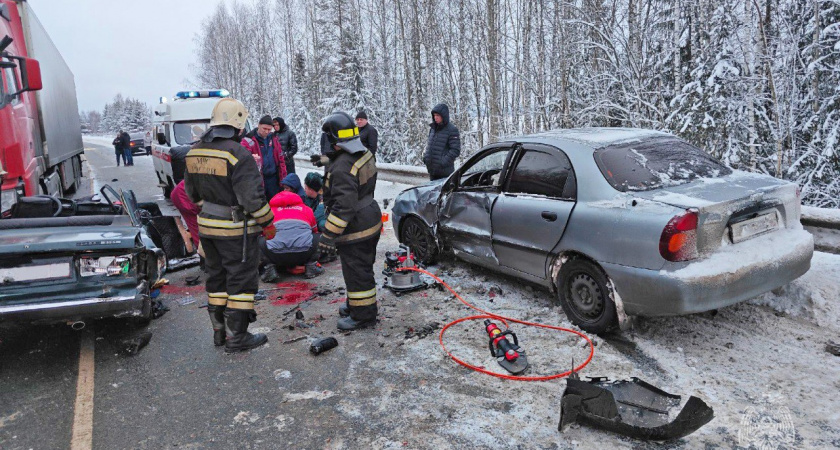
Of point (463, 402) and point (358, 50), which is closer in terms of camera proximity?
point (463, 402)

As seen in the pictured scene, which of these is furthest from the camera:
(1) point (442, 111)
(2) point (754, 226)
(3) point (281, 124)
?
(3) point (281, 124)

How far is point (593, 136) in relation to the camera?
14.1 feet

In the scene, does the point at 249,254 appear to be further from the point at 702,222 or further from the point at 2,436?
the point at 702,222

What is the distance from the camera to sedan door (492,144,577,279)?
405cm

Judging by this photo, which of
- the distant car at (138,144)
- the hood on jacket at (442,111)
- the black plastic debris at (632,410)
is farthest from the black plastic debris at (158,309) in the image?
the distant car at (138,144)

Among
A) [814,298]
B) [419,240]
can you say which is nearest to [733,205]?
[814,298]

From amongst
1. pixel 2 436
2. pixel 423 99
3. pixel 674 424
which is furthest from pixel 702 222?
pixel 423 99

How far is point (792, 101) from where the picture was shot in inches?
405

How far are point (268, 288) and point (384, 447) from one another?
10.9ft

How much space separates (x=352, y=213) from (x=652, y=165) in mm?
2420

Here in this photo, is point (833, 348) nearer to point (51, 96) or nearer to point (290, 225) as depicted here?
point (290, 225)

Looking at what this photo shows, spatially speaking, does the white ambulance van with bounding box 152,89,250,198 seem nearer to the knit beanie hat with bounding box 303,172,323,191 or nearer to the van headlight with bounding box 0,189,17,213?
the knit beanie hat with bounding box 303,172,323,191

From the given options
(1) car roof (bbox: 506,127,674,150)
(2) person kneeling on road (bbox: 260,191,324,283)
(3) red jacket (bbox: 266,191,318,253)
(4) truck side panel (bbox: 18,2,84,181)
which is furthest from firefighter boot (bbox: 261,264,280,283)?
(4) truck side panel (bbox: 18,2,84,181)

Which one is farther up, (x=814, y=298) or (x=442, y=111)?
(x=442, y=111)
